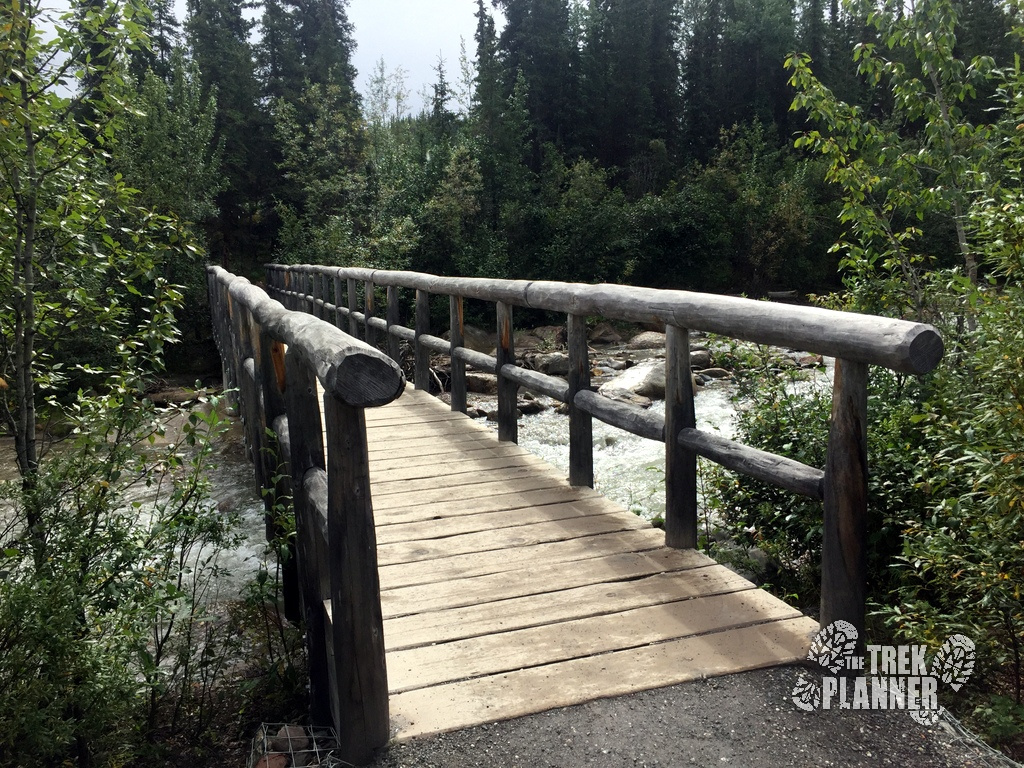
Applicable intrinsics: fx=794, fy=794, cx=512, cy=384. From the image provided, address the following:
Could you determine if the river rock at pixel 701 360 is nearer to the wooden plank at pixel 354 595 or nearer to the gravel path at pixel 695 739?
the gravel path at pixel 695 739

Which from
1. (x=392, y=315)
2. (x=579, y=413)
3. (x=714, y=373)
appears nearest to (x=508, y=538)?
(x=579, y=413)

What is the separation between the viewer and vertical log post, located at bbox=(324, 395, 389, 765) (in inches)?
75.6

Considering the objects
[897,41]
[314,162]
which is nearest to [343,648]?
[897,41]

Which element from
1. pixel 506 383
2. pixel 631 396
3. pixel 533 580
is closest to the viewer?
pixel 533 580

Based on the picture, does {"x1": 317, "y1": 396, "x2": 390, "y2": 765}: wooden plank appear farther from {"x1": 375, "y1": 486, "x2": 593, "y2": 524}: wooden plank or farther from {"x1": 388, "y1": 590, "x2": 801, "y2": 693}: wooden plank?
{"x1": 375, "y1": 486, "x2": 593, "y2": 524}: wooden plank

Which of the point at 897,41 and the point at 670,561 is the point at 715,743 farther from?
the point at 897,41

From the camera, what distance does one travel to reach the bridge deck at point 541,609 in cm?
214

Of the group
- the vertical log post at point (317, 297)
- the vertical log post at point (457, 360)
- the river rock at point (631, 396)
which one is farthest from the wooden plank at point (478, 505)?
the river rock at point (631, 396)

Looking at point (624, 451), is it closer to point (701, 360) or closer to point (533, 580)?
point (533, 580)

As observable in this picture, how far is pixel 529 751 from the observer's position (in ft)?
6.17

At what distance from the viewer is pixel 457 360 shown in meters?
5.78

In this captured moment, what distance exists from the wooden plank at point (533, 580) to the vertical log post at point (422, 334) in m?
3.43

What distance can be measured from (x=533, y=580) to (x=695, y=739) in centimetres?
97
